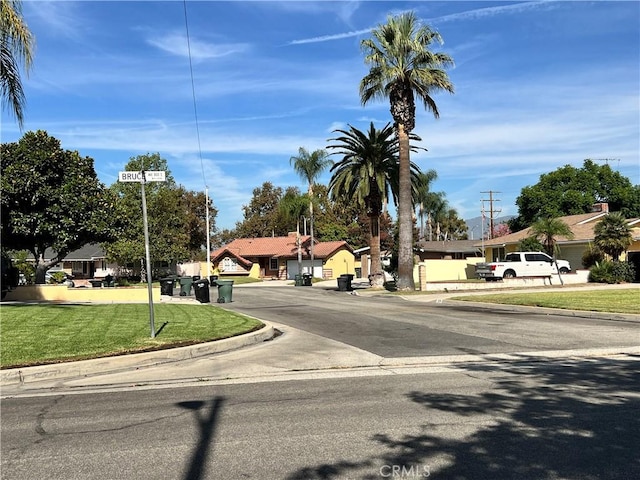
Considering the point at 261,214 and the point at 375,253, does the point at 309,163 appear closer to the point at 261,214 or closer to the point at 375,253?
the point at 375,253

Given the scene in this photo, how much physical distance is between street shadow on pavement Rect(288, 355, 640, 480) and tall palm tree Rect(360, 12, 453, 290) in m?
23.7

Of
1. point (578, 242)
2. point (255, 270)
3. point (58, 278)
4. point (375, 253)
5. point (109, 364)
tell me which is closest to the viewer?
point (109, 364)

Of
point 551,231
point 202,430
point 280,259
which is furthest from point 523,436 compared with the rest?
point 280,259

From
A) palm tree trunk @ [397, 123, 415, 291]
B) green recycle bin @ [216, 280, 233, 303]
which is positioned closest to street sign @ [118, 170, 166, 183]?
green recycle bin @ [216, 280, 233, 303]

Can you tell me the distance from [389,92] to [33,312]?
2253cm

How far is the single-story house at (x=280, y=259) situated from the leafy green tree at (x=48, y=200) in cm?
3911

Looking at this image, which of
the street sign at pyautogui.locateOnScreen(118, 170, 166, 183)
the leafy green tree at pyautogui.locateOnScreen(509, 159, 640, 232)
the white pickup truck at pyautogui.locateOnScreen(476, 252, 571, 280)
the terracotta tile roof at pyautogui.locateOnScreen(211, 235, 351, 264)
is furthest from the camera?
Result: the terracotta tile roof at pyautogui.locateOnScreen(211, 235, 351, 264)

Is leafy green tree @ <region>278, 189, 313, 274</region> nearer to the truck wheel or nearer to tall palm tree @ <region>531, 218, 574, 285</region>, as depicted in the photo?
tall palm tree @ <region>531, 218, 574, 285</region>

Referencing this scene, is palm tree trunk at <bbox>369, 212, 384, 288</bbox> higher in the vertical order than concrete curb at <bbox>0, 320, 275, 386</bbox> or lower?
higher

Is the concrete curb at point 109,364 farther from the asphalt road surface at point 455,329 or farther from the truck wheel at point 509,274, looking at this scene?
the truck wheel at point 509,274

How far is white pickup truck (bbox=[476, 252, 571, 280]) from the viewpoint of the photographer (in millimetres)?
34844

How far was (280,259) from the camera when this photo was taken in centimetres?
6819

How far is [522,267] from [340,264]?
32670 mm

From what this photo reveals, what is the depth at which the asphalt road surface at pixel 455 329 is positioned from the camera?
11.6m
